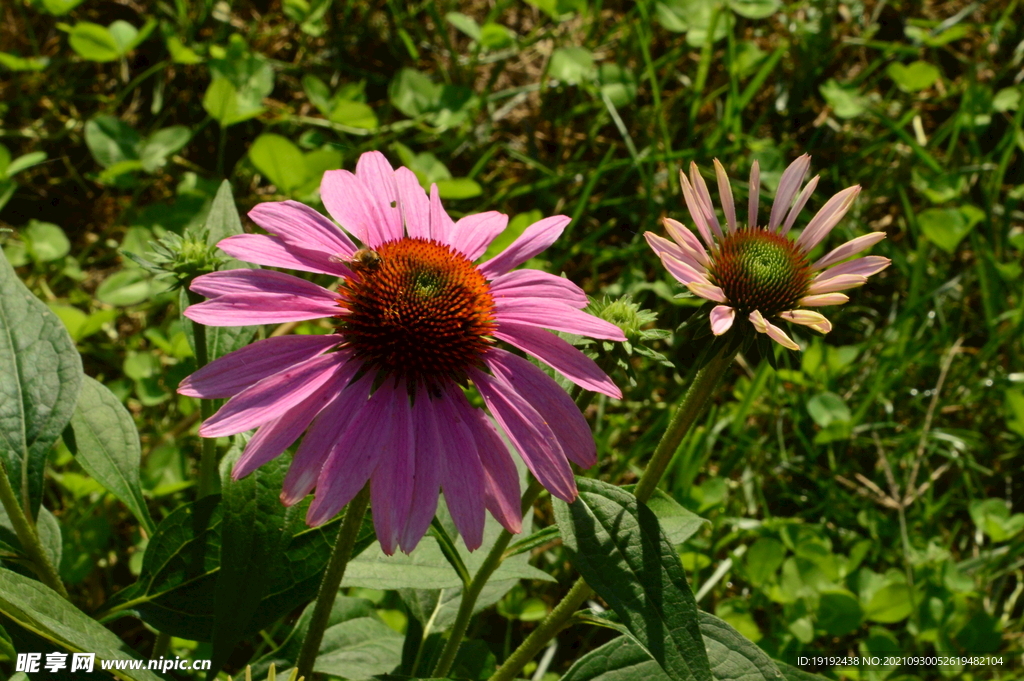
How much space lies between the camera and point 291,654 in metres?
1.68

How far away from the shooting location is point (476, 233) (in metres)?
1.52

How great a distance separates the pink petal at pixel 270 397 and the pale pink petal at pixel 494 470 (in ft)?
0.68

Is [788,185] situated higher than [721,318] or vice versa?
[788,185]

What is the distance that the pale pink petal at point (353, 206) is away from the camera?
1.41 m

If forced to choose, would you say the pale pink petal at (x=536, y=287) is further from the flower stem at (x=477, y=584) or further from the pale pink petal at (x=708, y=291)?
the flower stem at (x=477, y=584)

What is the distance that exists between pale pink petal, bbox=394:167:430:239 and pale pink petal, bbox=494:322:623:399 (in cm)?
25

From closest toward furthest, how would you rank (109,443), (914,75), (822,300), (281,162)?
(822,300) < (109,443) < (281,162) < (914,75)

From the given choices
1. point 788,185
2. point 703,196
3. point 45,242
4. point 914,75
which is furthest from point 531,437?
point 914,75

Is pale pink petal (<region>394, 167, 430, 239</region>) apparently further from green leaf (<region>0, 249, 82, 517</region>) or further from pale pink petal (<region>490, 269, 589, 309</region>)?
green leaf (<region>0, 249, 82, 517</region>)

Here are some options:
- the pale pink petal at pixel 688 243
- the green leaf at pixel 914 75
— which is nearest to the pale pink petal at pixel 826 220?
the pale pink petal at pixel 688 243

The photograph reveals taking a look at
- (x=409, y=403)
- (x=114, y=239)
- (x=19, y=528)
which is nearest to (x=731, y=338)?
(x=409, y=403)

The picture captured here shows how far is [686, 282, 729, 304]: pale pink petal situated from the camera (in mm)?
1305

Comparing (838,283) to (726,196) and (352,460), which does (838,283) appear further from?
(352,460)

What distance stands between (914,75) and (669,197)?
3.80 ft
